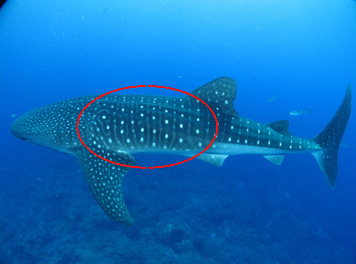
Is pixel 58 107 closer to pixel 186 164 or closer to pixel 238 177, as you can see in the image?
pixel 186 164

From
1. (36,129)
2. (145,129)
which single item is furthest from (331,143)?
(36,129)

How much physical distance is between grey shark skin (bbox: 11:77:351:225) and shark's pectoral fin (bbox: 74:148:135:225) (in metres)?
0.02

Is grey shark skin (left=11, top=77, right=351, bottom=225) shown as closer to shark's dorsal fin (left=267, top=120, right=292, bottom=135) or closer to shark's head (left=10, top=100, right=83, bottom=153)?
shark's head (left=10, top=100, right=83, bottom=153)

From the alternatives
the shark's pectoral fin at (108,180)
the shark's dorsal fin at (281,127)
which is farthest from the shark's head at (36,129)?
the shark's dorsal fin at (281,127)

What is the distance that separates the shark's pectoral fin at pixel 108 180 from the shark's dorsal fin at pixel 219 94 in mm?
2257

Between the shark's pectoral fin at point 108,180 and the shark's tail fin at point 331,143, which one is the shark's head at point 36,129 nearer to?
the shark's pectoral fin at point 108,180

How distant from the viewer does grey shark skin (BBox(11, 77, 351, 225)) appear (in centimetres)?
489

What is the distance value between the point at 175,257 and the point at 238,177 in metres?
11.1

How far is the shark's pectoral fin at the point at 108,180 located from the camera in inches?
170

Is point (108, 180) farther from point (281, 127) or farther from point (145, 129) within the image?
point (281, 127)

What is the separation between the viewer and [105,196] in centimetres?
440

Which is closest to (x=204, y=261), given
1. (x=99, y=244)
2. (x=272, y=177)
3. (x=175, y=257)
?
(x=175, y=257)

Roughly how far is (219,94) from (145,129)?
1897mm

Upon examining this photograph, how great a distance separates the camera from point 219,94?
498 cm
